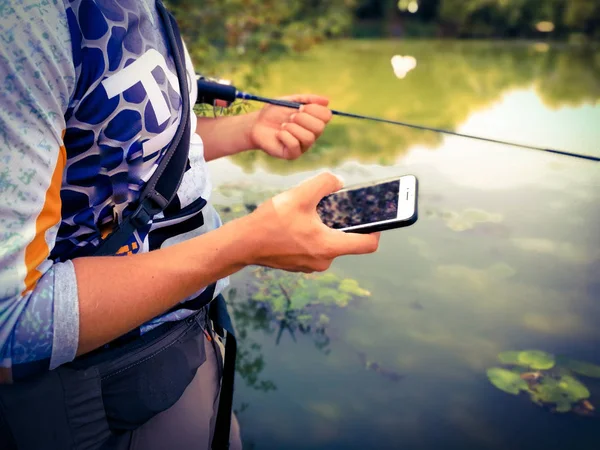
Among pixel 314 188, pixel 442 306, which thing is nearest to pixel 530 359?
pixel 442 306

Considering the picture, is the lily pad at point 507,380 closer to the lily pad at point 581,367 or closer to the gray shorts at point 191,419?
the lily pad at point 581,367

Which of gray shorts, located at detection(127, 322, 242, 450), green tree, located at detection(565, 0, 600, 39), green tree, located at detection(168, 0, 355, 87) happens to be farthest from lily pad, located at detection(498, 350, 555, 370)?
green tree, located at detection(565, 0, 600, 39)

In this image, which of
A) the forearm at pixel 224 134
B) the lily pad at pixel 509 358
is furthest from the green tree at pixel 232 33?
the lily pad at pixel 509 358

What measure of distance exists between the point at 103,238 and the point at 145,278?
5.9 inches

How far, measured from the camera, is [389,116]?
560 cm

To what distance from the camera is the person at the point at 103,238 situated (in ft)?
2.09

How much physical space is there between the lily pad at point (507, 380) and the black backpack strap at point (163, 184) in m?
1.68

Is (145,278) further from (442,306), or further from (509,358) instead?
(442,306)

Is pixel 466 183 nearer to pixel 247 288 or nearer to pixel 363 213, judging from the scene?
pixel 247 288

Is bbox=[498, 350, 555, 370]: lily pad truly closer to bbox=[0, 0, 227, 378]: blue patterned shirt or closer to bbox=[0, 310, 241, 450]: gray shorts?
bbox=[0, 310, 241, 450]: gray shorts

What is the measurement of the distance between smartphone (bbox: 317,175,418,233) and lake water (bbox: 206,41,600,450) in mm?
1113

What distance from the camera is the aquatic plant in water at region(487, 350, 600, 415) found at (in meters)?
2.00

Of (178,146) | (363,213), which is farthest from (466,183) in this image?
(178,146)

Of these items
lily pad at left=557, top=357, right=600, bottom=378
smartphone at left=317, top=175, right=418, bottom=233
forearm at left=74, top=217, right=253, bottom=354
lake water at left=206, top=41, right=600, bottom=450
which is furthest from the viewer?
lily pad at left=557, top=357, right=600, bottom=378
